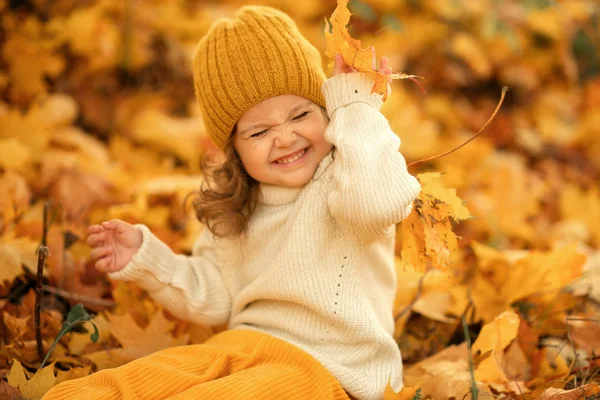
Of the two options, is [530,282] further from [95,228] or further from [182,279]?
[95,228]

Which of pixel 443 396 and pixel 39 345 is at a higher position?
pixel 39 345

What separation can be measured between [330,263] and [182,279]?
1.53 ft

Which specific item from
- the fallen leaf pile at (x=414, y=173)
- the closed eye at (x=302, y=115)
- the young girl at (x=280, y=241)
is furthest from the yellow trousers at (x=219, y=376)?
the closed eye at (x=302, y=115)

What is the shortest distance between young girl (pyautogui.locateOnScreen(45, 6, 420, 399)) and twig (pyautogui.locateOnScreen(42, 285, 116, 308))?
0.29 metres

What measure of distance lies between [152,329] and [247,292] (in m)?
0.35

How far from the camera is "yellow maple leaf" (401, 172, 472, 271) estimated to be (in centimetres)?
169

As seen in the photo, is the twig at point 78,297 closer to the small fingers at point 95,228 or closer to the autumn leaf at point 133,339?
the autumn leaf at point 133,339

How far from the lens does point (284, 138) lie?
5.76 feet

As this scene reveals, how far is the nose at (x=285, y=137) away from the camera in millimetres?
1758

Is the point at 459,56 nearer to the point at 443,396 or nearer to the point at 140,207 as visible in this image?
the point at 140,207

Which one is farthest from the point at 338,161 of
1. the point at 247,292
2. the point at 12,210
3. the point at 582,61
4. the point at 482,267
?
the point at 582,61

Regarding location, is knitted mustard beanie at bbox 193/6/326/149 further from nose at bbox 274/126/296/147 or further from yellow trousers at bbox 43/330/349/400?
yellow trousers at bbox 43/330/349/400

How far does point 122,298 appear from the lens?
2.18m

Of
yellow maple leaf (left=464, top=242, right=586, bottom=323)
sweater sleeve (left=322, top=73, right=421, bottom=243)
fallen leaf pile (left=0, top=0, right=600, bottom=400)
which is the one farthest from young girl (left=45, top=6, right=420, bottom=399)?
yellow maple leaf (left=464, top=242, right=586, bottom=323)
